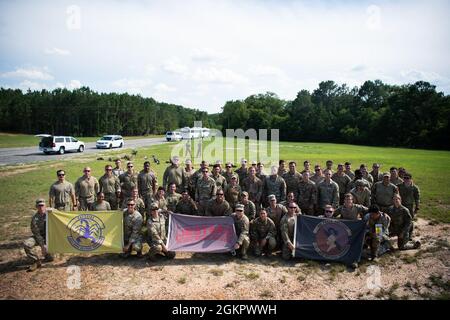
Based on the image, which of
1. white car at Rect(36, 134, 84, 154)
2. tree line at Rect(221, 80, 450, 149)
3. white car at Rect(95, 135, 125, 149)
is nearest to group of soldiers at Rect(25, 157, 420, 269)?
white car at Rect(36, 134, 84, 154)

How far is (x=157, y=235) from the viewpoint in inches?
356

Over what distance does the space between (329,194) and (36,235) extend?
30.1 ft

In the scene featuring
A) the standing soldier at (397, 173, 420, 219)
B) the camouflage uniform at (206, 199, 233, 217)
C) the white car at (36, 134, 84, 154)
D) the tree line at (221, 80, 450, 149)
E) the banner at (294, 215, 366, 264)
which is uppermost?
the tree line at (221, 80, 450, 149)

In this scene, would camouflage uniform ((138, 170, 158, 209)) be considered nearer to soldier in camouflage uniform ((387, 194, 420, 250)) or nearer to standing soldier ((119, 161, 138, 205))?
standing soldier ((119, 161, 138, 205))

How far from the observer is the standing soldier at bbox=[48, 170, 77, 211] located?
10023mm

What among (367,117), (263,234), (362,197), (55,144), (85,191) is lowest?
(263,234)

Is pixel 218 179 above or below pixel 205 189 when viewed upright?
above

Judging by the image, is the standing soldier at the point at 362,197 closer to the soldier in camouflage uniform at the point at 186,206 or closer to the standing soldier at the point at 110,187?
the soldier in camouflage uniform at the point at 186,206

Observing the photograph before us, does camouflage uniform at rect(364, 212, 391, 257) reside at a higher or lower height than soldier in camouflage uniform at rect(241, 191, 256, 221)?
lower

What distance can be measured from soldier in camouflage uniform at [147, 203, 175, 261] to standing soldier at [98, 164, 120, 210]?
8.84 ft

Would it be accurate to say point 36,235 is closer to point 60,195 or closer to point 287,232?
point 60,195

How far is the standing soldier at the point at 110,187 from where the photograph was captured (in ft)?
36.8

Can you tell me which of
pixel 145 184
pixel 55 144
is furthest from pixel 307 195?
pixel 55 144

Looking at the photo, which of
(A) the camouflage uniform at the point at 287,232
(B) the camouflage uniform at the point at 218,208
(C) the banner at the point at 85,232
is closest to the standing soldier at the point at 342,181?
(A) the camouflage uniform at the point at 287,232
